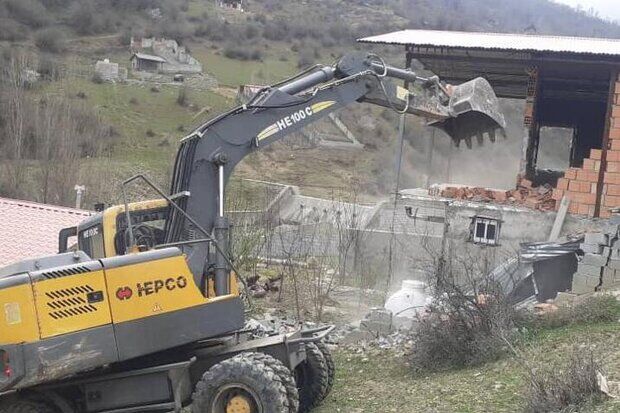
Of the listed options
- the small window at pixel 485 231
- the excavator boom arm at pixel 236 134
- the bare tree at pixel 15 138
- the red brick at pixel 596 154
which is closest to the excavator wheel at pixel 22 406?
the excavator boom arm at pixel 236 134

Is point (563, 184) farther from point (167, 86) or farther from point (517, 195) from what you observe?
point (167, 86)

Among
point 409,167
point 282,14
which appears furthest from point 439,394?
point 282,14

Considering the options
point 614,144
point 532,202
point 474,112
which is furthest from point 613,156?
point 474,112

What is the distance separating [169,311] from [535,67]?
13.3 metres

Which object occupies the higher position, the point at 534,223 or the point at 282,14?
the point at 282,14

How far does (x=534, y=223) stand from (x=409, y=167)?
2543 centimetres

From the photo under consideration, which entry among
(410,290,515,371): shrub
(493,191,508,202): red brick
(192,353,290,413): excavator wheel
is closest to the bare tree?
(493,191,508,202): red brick

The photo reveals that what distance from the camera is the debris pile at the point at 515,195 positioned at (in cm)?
1692

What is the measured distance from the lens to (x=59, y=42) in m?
55.1

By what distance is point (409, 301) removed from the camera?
12594mm

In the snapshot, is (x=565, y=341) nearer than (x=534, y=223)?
Yes

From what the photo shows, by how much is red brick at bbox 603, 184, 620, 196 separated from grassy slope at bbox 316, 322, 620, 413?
6.72 metres

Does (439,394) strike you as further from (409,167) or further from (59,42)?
(59,42)

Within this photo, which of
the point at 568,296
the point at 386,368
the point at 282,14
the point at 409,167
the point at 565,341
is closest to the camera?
the point at 565,341
